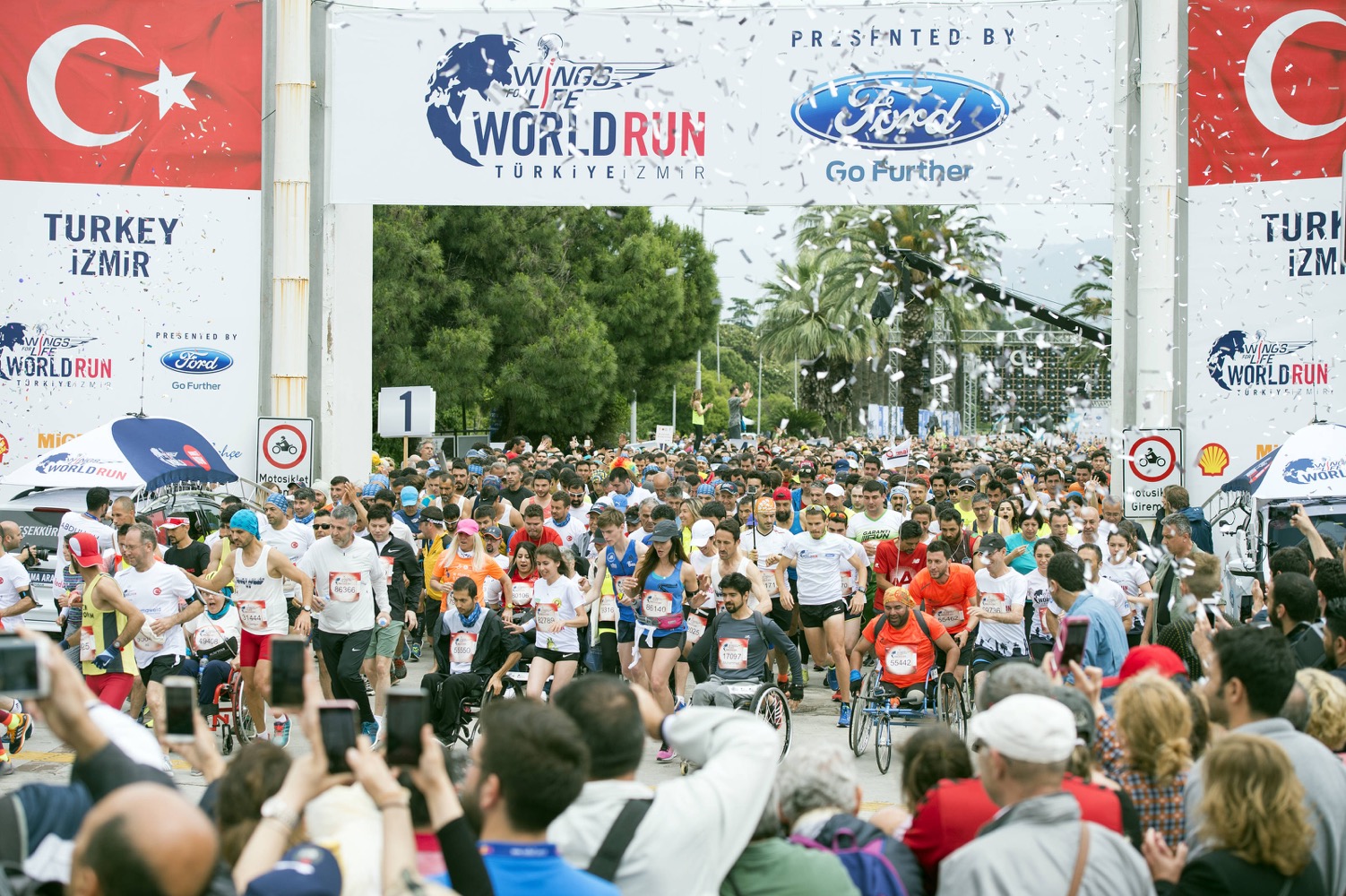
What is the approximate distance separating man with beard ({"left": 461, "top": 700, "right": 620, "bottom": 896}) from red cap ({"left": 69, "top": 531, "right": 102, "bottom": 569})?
295 inches

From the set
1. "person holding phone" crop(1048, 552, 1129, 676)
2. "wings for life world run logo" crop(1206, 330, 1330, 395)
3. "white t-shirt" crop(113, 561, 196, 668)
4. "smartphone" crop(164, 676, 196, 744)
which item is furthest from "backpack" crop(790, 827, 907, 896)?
"wings for life world run logo" crop(1206, 330, 1330, 395)

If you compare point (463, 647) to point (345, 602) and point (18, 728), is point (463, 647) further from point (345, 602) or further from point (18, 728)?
point (18, 728)

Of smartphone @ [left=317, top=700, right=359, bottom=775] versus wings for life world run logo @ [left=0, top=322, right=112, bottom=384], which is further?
wings for life world run logo @ [left=0, top=322, right=112, bottom=384]

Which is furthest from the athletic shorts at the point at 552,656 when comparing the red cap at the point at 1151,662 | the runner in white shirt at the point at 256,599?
the red cap at the point at 1151,662

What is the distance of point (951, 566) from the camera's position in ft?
39.0

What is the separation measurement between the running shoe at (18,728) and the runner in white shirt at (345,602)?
2.28 m

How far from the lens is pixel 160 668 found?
10.6m

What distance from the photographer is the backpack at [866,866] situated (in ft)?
14.0

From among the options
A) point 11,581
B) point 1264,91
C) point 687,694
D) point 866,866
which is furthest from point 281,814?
point 1264,91

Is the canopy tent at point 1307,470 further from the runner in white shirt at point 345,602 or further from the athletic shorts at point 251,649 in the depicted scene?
the athletic shorts at point 251,649

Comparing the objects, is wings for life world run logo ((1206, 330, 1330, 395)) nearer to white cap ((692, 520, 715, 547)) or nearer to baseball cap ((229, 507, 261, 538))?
white cap ((692, 520, 715, 547))

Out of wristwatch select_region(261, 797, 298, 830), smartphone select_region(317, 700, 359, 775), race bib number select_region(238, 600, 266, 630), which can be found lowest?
race bib number select_region(238, 600, 266, 630)

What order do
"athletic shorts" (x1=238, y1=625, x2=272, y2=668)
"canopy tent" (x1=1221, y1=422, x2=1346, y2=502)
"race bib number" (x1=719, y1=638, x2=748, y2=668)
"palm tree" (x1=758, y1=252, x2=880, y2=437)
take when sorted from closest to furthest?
1. "race bib number" (x1=719, y1=638, x2=748, y2=668)
2. "athletic shorts" (x1=238, y1=625, x2=272, y2=668)
3. "canopy tent" (x1=1221, y1=422, x2=1346, y2=502)
4. "palm tree" (x1=758, y1=252, x2=880, y2=437)

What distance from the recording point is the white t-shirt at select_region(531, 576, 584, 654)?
11617 mm
